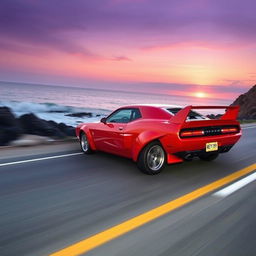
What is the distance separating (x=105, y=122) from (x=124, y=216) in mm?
3613

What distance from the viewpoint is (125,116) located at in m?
6.68

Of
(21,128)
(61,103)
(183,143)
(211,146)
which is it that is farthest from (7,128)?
(61,103)

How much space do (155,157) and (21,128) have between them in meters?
7.24

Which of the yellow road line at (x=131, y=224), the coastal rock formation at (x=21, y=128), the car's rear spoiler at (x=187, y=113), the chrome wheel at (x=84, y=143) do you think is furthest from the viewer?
the coastal rock formation at (x=21, y=128)

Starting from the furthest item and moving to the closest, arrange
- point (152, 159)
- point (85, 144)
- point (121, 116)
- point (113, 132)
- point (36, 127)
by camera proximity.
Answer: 1. point (36, 127)
2. point (85, 144)
3. point (121, 116)
4. point (113, 132)
5. point (152, 159)

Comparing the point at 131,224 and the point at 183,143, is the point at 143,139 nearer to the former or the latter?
the point at 183,143

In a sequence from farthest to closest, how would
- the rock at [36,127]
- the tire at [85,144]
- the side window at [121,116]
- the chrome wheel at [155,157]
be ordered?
the rock at [36,127] < the tire at [85,144] < the side window at [121,116] < the chrome wheel at [155,157]

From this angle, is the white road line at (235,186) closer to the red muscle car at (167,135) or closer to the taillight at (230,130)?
the red muscle car at (167,135)

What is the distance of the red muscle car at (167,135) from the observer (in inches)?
217

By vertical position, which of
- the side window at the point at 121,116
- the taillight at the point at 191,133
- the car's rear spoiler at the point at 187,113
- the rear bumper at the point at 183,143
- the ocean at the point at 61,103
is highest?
the car's rear spoiler at the point at 187,113

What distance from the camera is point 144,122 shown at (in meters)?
5.93

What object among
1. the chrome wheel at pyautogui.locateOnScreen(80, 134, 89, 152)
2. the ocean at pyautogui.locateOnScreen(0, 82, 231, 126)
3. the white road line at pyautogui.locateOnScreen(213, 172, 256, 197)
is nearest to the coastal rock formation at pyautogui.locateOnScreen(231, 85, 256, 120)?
the ocean at pyautogui.locateOnScreen(0, 82, 231, 126)

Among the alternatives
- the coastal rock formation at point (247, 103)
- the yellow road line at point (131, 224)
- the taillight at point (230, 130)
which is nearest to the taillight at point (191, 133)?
the taillight at point (230, 130)

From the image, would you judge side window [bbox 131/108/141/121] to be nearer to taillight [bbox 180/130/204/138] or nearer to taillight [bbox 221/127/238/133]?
taillight [bbox 180/130/204/138]
